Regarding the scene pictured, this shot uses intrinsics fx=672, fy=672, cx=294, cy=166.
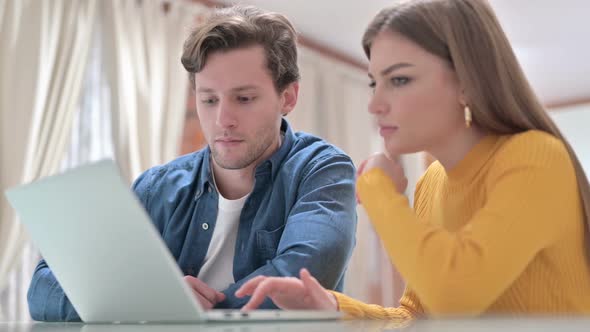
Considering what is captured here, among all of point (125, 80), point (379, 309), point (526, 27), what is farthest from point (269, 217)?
point (526, 27)

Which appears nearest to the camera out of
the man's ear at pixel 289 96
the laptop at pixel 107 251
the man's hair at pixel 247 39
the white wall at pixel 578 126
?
the laptop at pixel 107 251

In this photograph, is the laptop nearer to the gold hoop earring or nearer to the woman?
the woman

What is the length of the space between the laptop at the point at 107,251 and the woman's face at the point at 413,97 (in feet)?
1.12

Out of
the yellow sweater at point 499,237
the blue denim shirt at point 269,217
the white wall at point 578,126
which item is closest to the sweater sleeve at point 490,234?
the yellow sweater at point 499,237

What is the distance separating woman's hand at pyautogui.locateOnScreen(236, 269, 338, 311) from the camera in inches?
39.2

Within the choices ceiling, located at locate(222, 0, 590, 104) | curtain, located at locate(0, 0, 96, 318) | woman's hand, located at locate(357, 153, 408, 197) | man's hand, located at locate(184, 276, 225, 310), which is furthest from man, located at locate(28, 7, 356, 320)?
ceiling, located at locate(222, 0, 590, 104)

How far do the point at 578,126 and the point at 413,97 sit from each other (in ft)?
20.9

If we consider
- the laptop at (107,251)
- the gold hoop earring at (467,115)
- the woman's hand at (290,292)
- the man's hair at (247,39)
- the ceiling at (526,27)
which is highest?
the ceiling at (526,27)

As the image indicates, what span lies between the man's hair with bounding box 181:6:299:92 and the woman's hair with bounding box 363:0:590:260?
1.75ft

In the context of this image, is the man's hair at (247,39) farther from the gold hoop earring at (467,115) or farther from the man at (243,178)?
the gold hoop earring at (467,115)

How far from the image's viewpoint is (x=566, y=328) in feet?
1.82

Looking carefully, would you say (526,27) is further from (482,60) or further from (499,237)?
(499,237)

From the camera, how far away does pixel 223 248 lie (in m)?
1.53

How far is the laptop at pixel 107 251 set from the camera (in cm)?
85
